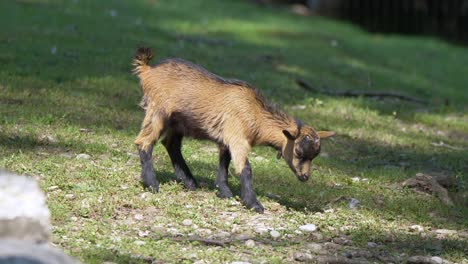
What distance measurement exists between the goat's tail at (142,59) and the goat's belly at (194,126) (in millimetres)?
553

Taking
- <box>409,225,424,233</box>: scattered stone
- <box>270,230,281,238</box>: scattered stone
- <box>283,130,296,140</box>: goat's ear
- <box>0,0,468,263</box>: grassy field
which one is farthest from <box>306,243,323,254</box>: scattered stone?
<box>409,225,424,233</box>: scattered stone

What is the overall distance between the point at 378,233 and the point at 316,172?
1.99m

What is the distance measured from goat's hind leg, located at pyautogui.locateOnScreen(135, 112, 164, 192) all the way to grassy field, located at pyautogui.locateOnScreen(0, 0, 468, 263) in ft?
0.57

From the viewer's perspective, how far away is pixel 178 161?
28.3 feet

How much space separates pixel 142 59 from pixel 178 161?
1.00 m

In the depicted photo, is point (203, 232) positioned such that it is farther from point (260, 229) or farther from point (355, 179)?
point (355, 179)

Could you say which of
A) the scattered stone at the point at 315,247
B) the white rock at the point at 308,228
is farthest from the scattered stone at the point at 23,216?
the white rock at the point at 308,228

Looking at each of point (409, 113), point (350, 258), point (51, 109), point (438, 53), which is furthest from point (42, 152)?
point (438, 53)

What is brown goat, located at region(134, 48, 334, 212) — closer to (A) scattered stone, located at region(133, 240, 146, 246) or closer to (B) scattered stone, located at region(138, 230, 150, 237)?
(B) scattered stone, located at region(138, 230, 150, 237)

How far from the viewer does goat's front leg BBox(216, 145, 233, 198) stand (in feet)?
27.5

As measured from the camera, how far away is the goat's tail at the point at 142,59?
844 centimetres

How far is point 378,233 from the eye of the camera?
310 inches

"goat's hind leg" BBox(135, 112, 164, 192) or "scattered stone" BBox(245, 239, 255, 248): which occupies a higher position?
"goat's hind leg" BBox(135, 112, 164, 192)

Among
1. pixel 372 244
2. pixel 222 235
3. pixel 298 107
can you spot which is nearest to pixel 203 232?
pixel 222 235
